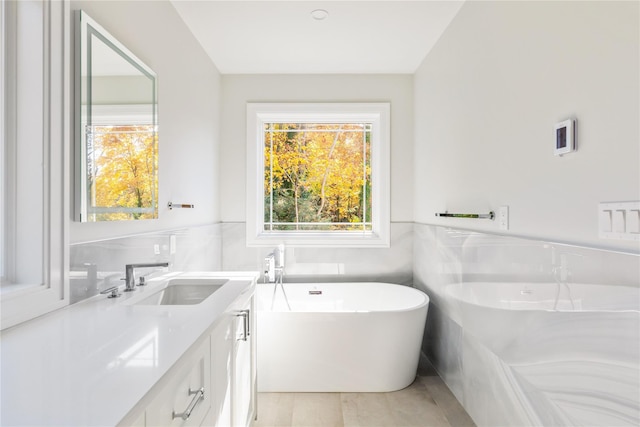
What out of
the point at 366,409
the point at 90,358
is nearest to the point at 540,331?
the point at 366,409

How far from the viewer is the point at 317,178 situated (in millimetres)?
3381

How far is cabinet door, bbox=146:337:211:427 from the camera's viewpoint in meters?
0.78

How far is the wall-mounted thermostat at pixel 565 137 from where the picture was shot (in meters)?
Answer: 1.23

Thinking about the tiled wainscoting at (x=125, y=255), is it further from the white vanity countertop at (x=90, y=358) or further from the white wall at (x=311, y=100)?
the white wall at (x=311, y=100)

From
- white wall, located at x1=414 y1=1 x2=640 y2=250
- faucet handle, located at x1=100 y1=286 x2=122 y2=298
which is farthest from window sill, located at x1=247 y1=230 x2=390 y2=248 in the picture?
faucet handle, located at x1=100 y1=286 x2=122 y2=298

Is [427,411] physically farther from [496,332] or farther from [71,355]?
[71,355]

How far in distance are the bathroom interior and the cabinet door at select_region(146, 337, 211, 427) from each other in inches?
1.2

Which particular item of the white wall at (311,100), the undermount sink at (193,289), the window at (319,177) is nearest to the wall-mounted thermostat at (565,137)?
the undermount sink at (193,289)

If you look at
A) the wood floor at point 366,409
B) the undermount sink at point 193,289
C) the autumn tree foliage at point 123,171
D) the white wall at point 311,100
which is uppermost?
the white wall at point 311,100

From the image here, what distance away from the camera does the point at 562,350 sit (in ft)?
4.10

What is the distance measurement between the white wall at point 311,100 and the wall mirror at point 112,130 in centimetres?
133

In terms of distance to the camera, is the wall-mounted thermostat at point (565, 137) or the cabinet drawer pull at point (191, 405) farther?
the wall-mounted thermostat at point (565, 137)

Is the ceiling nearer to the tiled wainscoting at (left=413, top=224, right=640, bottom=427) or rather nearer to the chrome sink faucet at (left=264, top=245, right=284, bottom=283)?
the tiled wainscoting at (left=413, top=224, right=640, bottom=427)

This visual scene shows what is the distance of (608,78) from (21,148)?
1.86 meters
